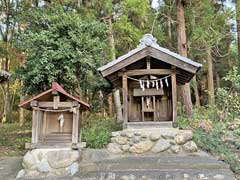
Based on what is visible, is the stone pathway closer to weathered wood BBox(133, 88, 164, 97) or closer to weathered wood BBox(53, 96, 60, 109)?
weathered wood BBox(53, 96, 60, 109)

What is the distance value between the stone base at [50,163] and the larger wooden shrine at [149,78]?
1899 mm

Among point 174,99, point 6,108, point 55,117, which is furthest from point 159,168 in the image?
point 6,108

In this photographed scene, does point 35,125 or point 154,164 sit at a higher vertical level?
point 35,125

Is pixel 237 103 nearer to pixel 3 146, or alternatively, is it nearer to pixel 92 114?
pixel 92 114

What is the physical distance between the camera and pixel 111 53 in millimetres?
12711

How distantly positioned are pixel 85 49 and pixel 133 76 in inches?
112

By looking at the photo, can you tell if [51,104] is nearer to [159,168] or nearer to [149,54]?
[149,54]

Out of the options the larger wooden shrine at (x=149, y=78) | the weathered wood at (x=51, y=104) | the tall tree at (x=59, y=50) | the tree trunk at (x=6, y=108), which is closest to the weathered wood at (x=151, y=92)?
the larger wooden shrine at (x=149, y=78)

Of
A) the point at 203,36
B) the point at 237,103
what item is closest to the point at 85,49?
the point at 203,36

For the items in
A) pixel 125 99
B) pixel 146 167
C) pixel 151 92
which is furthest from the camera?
pixel 151 92

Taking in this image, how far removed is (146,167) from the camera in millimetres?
6238

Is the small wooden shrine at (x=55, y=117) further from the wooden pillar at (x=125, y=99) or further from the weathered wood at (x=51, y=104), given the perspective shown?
the wooden pillar at (x=125, y=99)

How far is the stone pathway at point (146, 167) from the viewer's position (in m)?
5.75

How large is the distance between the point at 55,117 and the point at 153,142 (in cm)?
280
